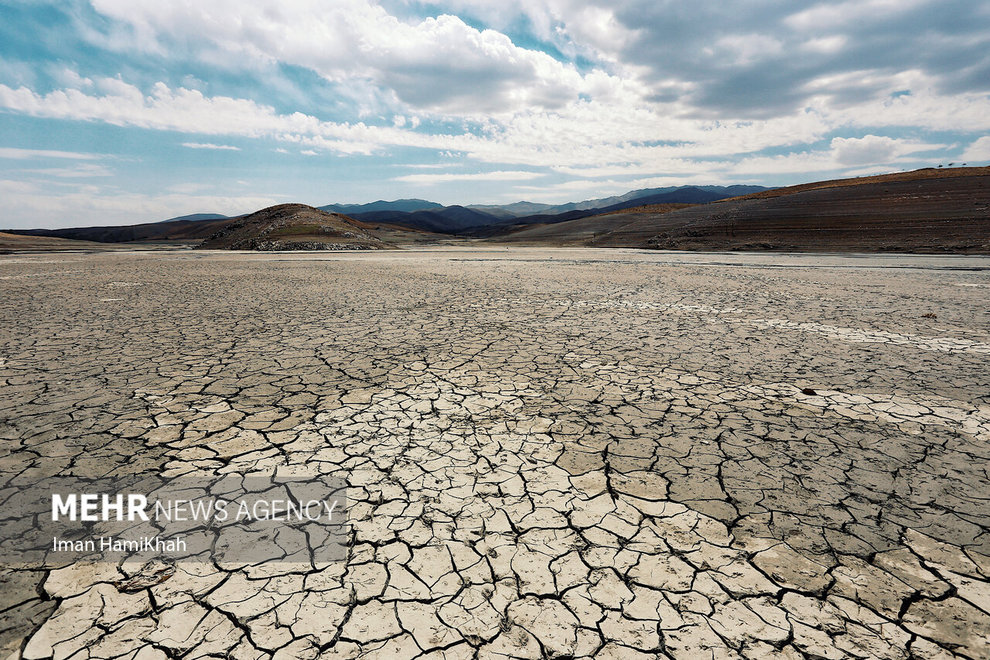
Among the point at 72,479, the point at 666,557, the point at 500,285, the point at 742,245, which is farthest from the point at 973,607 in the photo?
the point at 742,245

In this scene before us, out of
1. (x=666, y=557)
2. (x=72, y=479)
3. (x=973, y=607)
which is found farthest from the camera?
(x=72, y=479)

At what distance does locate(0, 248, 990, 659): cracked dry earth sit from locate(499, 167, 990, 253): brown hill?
2970 cm

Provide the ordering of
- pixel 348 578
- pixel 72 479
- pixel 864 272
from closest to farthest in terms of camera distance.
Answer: pixel 348 578
pixel 72 479
pixel 864 272

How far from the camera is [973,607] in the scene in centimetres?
203

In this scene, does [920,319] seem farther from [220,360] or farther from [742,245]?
[742,245]

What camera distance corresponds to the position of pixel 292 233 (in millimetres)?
41188

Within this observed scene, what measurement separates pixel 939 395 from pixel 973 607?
3.54 metres

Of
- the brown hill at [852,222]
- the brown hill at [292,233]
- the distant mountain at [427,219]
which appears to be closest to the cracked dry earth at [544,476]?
the brown hill at [852,222]

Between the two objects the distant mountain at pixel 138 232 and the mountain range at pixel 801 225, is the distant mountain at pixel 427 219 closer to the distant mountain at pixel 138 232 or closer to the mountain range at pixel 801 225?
the distant mountain at pixel 138 232

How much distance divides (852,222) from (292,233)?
48353 millimetres

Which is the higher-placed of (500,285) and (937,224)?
(937,224)

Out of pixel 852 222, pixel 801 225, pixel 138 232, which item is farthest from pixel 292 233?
pixel 138 232

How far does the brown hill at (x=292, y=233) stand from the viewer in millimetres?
37562

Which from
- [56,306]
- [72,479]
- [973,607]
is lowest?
[973,607]
